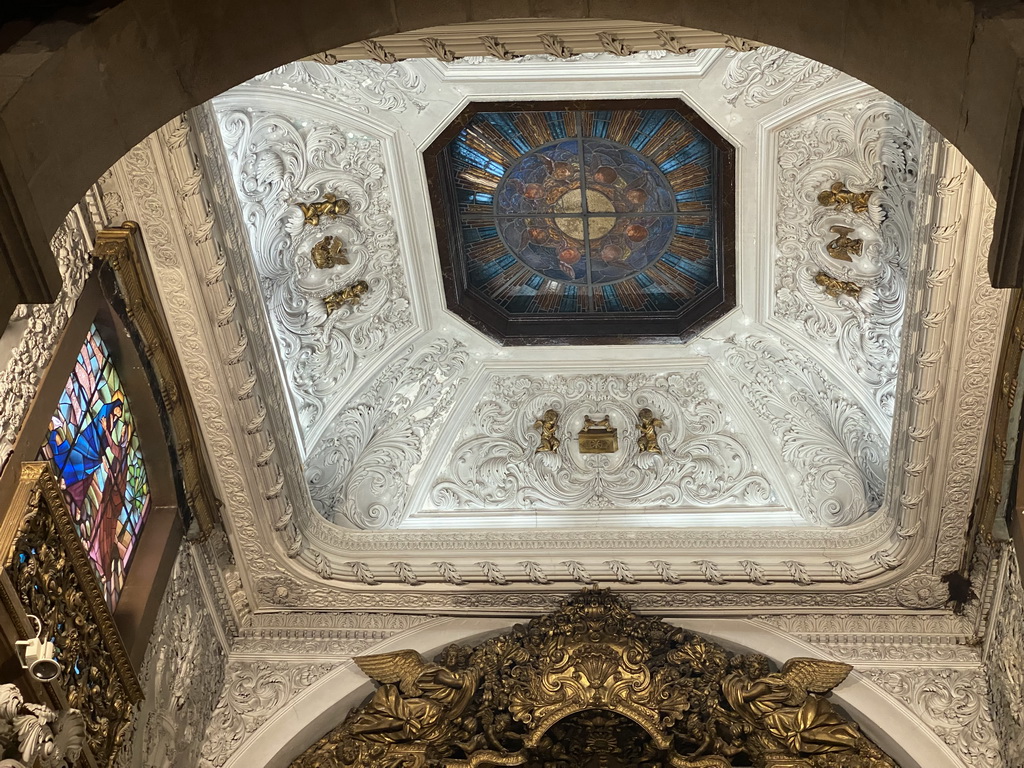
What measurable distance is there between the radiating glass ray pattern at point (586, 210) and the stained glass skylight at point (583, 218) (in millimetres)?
11

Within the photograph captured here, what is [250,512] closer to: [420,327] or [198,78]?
[420,327]

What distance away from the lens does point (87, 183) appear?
13.3ft

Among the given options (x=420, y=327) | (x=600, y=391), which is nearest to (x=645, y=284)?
(x=600, y=391)

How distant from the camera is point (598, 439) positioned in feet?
35.9

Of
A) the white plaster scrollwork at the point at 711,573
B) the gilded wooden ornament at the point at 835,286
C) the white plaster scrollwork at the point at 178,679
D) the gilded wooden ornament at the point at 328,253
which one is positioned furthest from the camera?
the gilded wooden ornament at the point at 328,253

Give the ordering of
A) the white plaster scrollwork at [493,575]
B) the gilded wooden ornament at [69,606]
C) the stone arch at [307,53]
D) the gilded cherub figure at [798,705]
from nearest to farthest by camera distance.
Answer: the stone arch at [307,53] < the gilded wooden ornament at [69,606] < the gilded cherub figure at [798,705] < the white plaster scrollwork at [493,575]

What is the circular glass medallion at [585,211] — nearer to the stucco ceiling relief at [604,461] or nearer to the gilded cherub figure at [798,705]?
the stucco ceiling relief at [604,461]

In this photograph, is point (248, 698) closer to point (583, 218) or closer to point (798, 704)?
point (798, 704)

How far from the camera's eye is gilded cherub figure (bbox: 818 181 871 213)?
923 cm

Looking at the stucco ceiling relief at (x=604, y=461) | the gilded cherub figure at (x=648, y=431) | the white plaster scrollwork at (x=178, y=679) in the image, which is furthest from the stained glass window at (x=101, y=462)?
the gilded cherub figure at (x=648, y=431)

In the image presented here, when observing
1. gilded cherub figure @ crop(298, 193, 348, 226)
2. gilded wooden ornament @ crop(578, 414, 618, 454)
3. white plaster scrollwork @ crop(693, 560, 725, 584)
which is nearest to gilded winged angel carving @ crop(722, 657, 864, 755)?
white plaster scrollwork @ crop(693, 560, 725, 584)

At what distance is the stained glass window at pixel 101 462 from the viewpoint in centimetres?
731

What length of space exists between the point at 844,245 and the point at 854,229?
0.18 m

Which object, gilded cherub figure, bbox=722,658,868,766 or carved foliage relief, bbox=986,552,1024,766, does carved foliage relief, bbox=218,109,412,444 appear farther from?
carved foliage relief, bbox=986,552,1024,766
